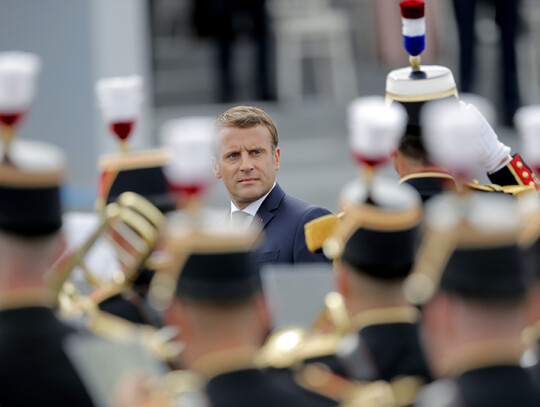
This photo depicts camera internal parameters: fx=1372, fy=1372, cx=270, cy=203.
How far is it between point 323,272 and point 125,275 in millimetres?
546

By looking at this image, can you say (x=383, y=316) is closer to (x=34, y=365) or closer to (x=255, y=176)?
(x=34, y=365)

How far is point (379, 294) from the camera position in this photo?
8.58ft

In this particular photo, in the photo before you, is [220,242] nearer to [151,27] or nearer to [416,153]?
[416,153]

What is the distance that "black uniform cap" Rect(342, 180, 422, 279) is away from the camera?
261 cm

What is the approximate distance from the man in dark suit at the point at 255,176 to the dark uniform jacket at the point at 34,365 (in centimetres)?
161

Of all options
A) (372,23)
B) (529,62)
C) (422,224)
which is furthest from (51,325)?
(372,23)

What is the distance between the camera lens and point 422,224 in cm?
295

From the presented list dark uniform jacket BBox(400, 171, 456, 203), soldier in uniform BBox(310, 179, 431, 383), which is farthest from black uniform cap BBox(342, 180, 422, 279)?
dark uniform jacket BBox(400, 171, 456, 203)

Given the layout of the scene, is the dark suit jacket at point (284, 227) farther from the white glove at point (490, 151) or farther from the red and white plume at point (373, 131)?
the red and white plume at point (373, 131)

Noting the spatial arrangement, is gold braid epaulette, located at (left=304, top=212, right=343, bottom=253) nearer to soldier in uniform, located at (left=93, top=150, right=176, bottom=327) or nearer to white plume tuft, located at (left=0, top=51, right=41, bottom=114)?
soldier in uniform, located at (left=93, top=150, right=176, bottom=327)

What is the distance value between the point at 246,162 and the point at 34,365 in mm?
1737

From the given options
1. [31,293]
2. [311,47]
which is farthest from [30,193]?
[311,47]

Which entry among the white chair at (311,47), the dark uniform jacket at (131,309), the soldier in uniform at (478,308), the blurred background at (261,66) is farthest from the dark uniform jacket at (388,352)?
the white chair at (311,47)

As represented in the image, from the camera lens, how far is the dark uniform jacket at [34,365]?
2.53 m
